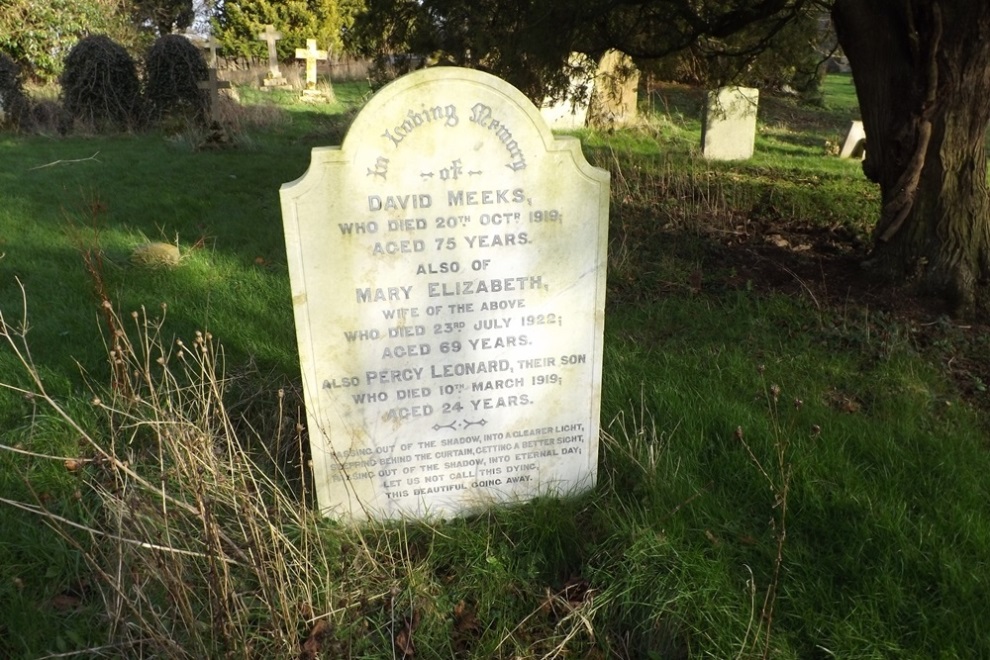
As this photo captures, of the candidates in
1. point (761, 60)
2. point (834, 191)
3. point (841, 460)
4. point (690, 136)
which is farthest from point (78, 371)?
point (690, 136)

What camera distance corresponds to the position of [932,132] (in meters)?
4.62

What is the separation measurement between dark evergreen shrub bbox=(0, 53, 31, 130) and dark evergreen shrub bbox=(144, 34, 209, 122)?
1.93m

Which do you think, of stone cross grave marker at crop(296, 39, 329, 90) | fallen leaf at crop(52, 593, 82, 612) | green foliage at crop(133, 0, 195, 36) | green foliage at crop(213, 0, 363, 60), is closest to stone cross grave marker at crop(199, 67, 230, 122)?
stone cross grave marker at crop(296, 39, 329, 90)

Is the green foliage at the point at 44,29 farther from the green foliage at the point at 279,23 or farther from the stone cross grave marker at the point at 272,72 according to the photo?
the green foliage at the point at 279,23

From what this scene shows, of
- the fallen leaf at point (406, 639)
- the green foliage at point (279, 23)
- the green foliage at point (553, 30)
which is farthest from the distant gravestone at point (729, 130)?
the green foliage at point (279, 23)

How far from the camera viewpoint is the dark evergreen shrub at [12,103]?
12.8 metres

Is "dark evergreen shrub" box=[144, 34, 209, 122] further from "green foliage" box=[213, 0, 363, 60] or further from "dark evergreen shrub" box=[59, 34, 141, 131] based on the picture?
"green foliage" box=[213, 0, 363, 60]

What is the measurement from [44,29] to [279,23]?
9.67 m

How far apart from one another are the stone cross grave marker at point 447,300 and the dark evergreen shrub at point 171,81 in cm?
1243

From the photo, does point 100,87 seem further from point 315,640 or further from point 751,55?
point 315,640

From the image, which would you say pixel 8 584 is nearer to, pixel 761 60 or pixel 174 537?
pixel 174 537

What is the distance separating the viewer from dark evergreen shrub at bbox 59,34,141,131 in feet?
43.1

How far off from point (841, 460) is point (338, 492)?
2006mm

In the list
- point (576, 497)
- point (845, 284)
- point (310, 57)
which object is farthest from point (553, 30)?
point (310, 57)
